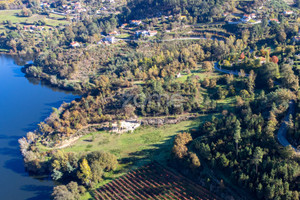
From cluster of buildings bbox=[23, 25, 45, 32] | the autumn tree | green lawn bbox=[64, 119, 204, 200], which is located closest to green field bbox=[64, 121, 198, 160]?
green lawn bbox=[64, 119, 204, 200]

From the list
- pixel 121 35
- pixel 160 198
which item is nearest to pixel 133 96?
pixel 160 198

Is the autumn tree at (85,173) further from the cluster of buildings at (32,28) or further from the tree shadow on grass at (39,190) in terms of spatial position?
the cluster of buildings at (32,28)

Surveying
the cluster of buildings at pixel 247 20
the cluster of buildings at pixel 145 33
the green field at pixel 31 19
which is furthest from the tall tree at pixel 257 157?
the green field at pixel 31 19

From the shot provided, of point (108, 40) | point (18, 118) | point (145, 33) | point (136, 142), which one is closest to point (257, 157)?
point (136, 142)

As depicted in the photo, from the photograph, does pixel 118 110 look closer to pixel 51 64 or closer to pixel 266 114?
pixel 266 114

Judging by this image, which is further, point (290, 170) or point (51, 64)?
point (51, 64)

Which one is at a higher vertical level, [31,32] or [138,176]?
[31,32]
